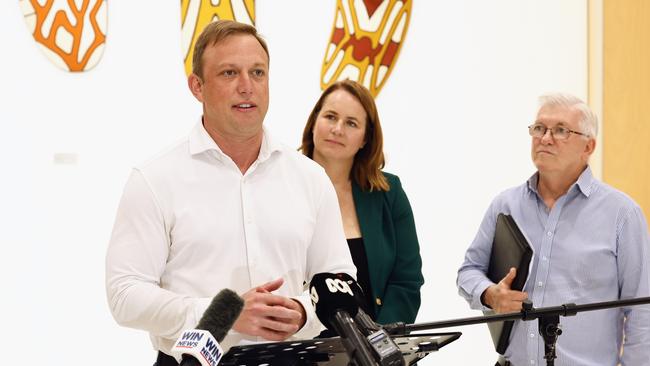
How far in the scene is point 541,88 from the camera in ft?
14.1

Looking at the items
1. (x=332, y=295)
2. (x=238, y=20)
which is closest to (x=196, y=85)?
(x=332, y=295)

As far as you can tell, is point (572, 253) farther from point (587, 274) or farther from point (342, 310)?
point (342, 310)

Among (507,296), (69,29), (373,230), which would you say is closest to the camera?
(507,296)

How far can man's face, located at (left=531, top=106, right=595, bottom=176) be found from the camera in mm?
2799

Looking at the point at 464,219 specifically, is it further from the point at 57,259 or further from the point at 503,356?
the point at 57,259

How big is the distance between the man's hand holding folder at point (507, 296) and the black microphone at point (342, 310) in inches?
40.9

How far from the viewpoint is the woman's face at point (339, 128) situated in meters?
3.01

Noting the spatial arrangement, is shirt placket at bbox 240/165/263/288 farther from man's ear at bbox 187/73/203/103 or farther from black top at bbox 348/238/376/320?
black top at bbox 348/238/376/320

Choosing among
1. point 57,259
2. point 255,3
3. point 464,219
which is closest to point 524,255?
point 464,219

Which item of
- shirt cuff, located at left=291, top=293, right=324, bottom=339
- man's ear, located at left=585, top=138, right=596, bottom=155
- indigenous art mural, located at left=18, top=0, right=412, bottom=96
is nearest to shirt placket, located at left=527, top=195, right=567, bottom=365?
man's ear, located at left=585, top=138, right=596, bottom=155

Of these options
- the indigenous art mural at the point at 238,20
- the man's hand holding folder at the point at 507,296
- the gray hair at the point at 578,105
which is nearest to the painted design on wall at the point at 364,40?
the indigenous art mural at the point at 238,20

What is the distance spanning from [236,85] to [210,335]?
98 cm

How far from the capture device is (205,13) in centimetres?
420

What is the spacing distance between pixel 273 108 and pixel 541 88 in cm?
138
